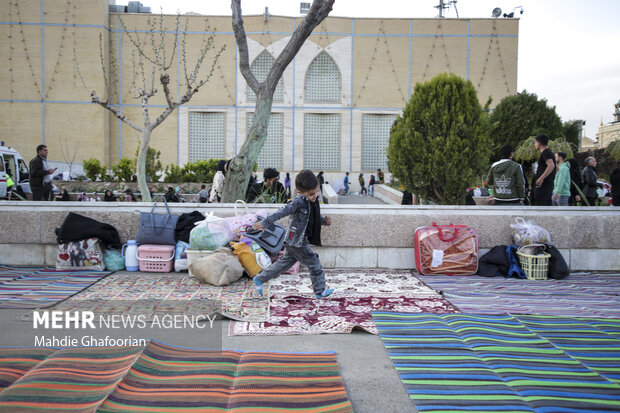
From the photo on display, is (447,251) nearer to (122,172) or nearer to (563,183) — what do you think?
(563,183)

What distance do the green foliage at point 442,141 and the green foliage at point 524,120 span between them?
17.5 m

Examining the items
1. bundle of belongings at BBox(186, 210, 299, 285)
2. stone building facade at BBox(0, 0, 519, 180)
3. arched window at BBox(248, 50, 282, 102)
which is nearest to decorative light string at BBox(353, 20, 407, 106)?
stone building facade at BBox(0, 0, 519, 180)

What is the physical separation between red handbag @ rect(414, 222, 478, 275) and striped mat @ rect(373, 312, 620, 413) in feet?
6.69

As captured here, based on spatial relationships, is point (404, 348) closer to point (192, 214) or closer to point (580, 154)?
point (192, 214)

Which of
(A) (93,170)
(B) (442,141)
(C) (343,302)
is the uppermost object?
(B) (442,141)

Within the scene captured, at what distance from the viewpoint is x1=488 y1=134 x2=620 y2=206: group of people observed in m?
7.57

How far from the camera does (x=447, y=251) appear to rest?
6.71 meters

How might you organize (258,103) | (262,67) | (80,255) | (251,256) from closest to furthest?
(251,256)
(80,255)
(258,103)
(262,67)

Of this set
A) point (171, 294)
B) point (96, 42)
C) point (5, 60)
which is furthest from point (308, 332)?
point (5, 60)

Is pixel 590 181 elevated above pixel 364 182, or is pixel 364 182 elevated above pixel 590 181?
pixel 590 181

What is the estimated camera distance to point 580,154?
98.7 ft

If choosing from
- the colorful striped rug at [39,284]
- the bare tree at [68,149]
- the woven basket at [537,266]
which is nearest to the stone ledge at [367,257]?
the colorful striped rug at [39,284]

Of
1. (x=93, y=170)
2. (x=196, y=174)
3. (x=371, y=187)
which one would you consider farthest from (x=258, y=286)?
(x=371, y=187)

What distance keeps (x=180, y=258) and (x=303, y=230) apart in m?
2.26
